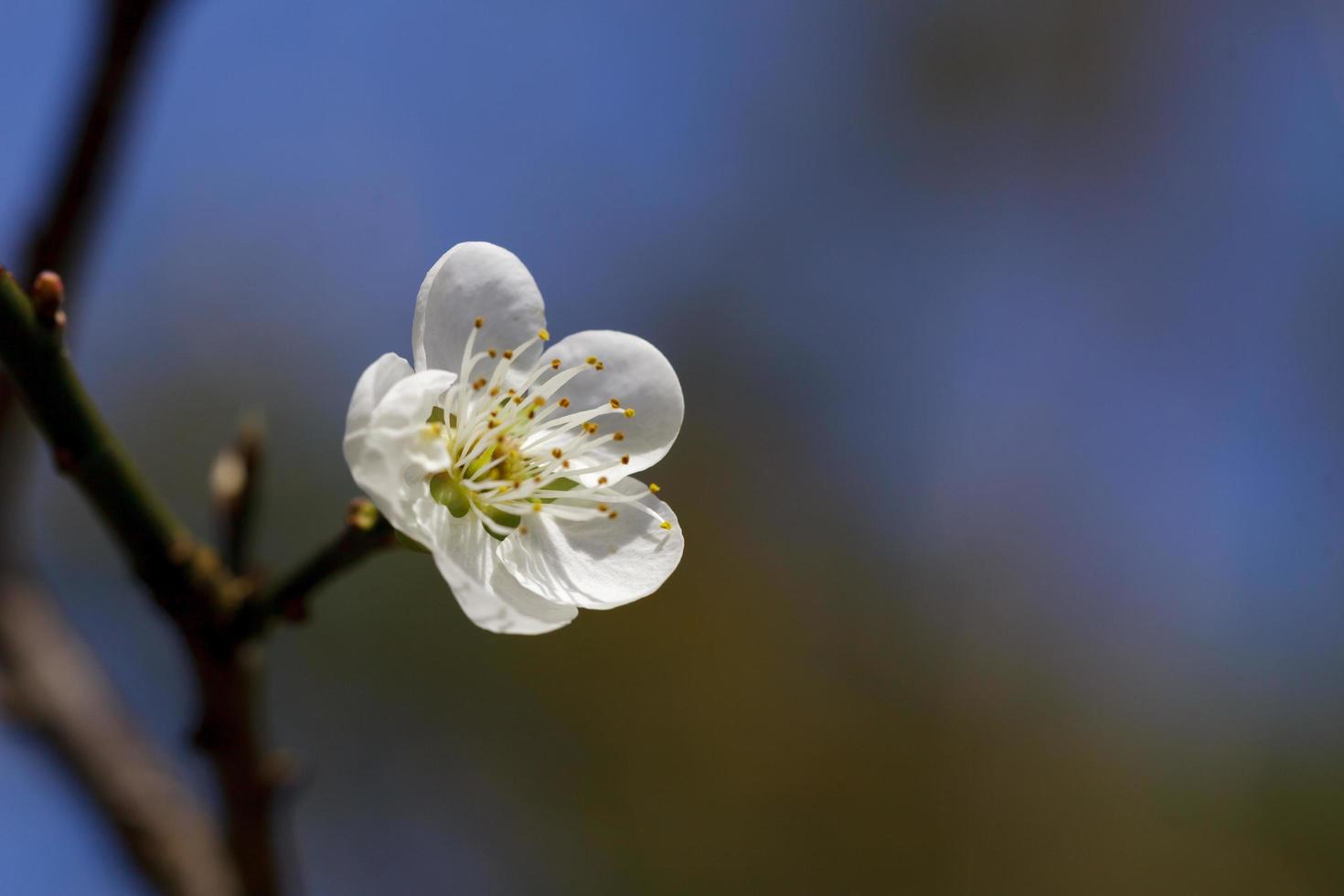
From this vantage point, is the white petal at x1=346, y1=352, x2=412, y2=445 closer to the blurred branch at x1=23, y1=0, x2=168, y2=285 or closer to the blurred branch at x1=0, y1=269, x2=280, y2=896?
the blurred branch at x1=0, y1=269, x2=280, y2=896

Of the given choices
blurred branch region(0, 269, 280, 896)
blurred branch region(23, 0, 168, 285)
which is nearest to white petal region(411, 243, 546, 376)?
blurred branch region(0, 269, 280, 896)

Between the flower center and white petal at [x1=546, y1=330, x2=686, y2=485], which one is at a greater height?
white petal at [x1=546, y1=330, x2=686, y2=485]

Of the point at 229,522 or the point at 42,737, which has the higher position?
the point at 229,522

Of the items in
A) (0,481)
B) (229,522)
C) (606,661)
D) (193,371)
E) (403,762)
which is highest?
(229,522)

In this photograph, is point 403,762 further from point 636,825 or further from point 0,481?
point 0,481

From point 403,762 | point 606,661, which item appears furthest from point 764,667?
point 403,762

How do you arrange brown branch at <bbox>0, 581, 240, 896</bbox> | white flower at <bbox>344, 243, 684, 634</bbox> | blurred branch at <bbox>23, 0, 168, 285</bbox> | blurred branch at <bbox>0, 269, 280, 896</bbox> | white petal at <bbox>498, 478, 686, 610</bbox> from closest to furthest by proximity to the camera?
blurred branch at <bbox>0, 269, 280, 896</bbox>, white flower at <bbox>344, 243, 684, 634</bbox>, white petal at <bbox>498, 478, 686, 610</bbox>, blurred branch at <bbox>23, 0, 168, 285</bbox>, brown branch at <bbox>0, 581, 240, 896</bbox>

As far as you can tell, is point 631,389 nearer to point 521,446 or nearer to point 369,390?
point 521,446
